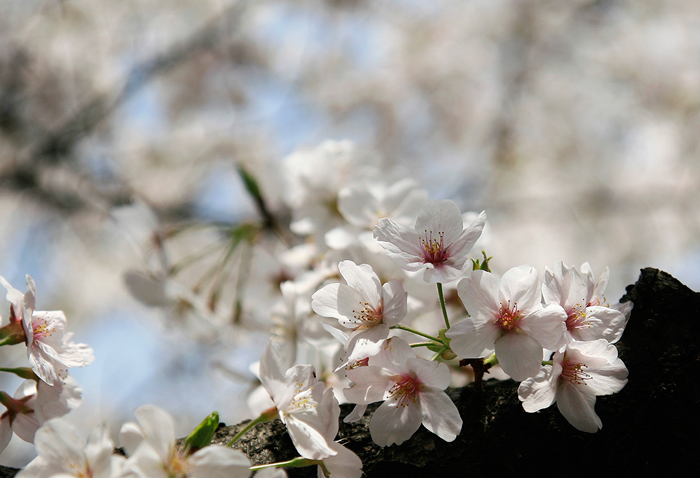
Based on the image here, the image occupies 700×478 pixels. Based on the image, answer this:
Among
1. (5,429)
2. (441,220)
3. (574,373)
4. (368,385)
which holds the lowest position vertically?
(5,429)

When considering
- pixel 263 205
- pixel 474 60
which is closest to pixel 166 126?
pixel 474 60

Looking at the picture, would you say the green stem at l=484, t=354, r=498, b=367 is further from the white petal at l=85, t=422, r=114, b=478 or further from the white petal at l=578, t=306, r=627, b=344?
the white petal at l=85, t=422, r=114, b=478

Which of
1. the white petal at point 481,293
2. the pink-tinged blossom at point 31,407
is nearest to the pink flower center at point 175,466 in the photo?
the pink-tinged blossom at point 31,407

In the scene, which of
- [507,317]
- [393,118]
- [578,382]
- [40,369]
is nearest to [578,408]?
[578,382]

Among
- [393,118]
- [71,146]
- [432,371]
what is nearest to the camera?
[432,371]

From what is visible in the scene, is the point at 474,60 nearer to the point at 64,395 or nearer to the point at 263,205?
the point at 263,205

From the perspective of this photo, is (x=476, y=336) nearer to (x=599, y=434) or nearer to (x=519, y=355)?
(x=519, y=355)
